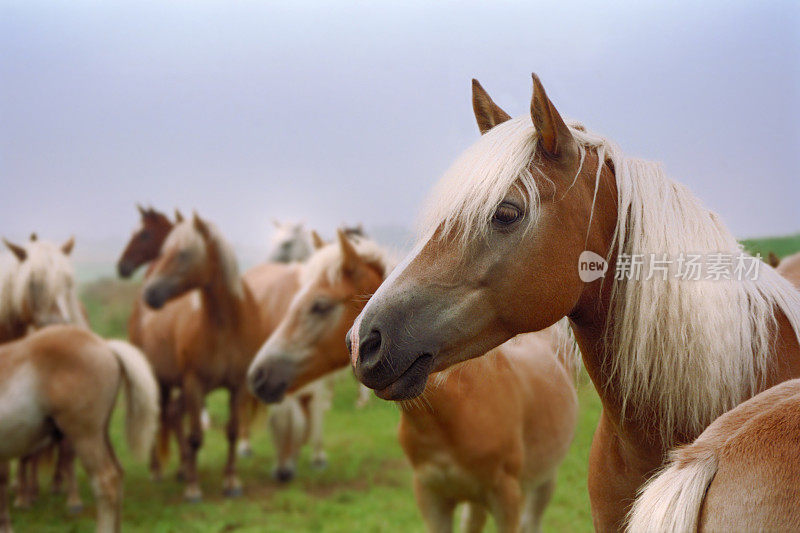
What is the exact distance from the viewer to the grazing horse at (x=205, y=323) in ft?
11.9

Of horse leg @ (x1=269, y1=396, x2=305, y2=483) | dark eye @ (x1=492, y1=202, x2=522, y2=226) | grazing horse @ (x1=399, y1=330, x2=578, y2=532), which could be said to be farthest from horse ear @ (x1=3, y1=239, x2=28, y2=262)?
dark eye @ (x1=492, y1=202, x2=522, y2=226)

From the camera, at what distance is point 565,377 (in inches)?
76.7

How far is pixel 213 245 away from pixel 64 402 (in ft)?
A: 4.67

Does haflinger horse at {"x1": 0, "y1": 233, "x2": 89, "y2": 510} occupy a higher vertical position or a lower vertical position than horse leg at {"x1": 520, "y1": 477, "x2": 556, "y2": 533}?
higher

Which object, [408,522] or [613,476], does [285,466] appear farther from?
[613,476]

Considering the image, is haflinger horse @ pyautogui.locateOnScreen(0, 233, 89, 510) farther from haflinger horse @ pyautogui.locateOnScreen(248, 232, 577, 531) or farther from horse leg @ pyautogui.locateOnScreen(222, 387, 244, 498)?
haflinger horse @ pyautogui.locateOnScreen(248, 232, 577, 531)

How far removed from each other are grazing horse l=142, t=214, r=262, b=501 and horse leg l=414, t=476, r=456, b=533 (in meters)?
2.20

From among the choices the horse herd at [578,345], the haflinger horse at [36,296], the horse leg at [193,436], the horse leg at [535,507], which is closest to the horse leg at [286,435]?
the horse leg at [193,436]

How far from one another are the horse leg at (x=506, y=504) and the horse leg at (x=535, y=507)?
734 mm

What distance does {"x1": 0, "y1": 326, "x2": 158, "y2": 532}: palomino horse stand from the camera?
2531 millimetres

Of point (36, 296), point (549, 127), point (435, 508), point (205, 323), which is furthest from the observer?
point (205, 323)

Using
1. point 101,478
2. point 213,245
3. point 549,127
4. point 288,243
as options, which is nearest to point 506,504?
point 549,127

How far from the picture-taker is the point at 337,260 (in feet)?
7.41

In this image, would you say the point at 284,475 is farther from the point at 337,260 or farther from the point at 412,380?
the point at 412,380
